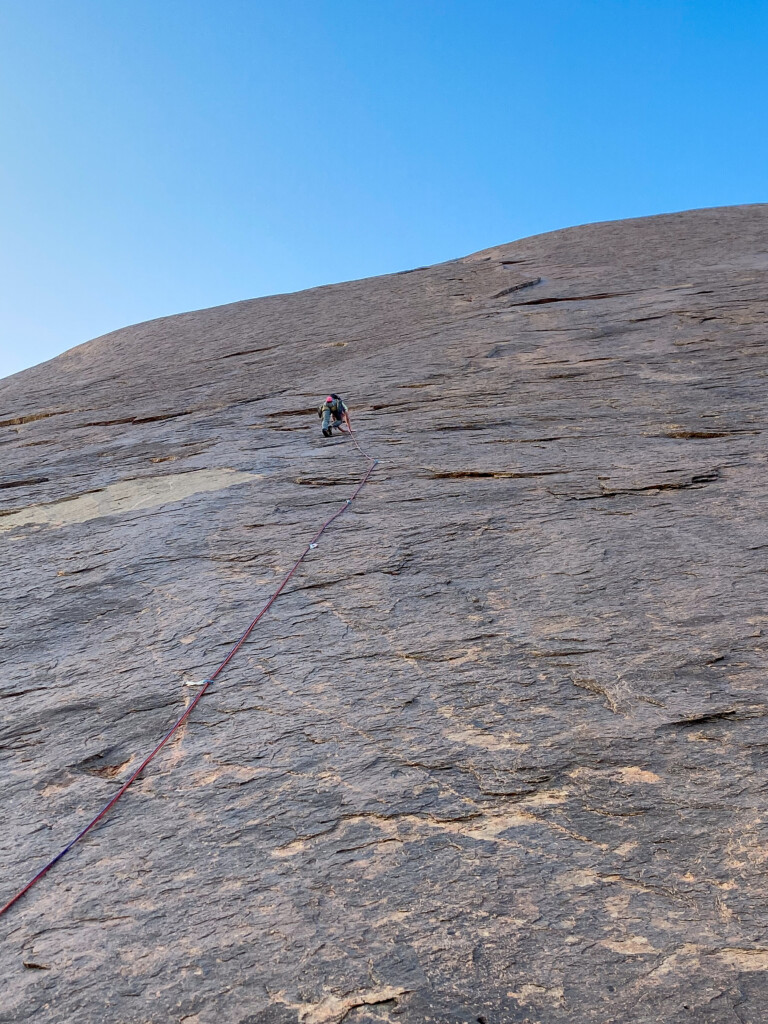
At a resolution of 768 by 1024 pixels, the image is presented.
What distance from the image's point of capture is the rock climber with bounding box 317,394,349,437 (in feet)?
24.7

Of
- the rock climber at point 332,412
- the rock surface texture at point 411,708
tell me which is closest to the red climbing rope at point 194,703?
the rock surface texture at point 411,708

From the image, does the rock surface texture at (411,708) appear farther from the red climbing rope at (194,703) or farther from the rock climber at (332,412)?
the rock climber at (332,412)

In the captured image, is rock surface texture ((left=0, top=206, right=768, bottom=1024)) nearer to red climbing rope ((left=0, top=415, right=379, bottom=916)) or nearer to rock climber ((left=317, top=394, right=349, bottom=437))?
red climbing rope ((left=0, top=415, right=379, bottom=916))

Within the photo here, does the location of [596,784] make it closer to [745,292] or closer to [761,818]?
[761,818]

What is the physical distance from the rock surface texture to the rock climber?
0.36 m

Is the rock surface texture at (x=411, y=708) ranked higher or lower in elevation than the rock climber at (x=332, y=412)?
lower

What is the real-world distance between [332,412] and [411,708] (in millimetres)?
4396

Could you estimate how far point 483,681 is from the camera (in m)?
3.94

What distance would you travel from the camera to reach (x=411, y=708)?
3803 mm

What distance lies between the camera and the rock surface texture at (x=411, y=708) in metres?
2.62

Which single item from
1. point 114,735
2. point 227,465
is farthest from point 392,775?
point 227,465

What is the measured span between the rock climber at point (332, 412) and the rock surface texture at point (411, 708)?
0.36 meters

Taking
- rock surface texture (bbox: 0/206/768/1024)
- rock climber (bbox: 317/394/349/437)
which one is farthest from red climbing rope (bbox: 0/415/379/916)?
rock climber (bbox: 317/394/349/437)

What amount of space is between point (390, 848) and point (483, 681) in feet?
3.78
